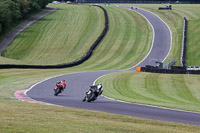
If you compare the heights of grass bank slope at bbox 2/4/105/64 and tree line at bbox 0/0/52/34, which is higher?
tree line at bbox 0/0/52/34

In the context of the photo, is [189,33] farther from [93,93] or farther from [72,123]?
[72,123]

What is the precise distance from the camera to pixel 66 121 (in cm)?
1509

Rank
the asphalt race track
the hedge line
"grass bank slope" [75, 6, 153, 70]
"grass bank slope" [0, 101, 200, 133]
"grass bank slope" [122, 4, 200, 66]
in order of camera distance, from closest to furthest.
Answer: "grass bank slope" [0, 101, 200, 133] < the asphalt race track < the hedge line < "grass bank slope" [75, 6, 153, 70] < "grass bank slope" [122, 4, 200, 66]

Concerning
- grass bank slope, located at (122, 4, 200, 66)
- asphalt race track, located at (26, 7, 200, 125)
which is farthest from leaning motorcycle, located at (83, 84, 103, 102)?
grass bank slope, located at (122, 4, 200, 66)

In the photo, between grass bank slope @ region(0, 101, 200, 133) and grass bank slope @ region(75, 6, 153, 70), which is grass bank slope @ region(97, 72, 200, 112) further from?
grass bank slope @ region(75, 6, 153, 70)

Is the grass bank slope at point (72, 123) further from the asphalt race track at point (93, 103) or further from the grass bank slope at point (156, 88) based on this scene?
the grass bank slope at point (156, 88)

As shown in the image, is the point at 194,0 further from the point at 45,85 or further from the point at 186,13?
the point at 45,85

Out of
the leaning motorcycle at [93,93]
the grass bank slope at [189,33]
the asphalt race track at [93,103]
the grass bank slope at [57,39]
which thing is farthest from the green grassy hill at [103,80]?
the grass bank slope at [189,33]

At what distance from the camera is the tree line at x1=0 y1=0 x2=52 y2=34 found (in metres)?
82.0

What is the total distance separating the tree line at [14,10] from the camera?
82019 mm

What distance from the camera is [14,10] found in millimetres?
92062

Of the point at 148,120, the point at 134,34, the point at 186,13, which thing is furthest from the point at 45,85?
the point at 186,13

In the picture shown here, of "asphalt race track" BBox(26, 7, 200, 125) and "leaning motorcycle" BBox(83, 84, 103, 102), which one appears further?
"leaning motorcycle" BBox(83, 84, 103, 102)

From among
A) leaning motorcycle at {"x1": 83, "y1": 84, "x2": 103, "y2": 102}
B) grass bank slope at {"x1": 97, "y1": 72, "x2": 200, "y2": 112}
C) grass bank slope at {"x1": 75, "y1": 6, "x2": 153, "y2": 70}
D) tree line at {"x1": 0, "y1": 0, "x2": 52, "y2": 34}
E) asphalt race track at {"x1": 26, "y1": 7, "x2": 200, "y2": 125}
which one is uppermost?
tree line at {"x1": 0, "y1": 0, "x2": 52, "y2": 34}
